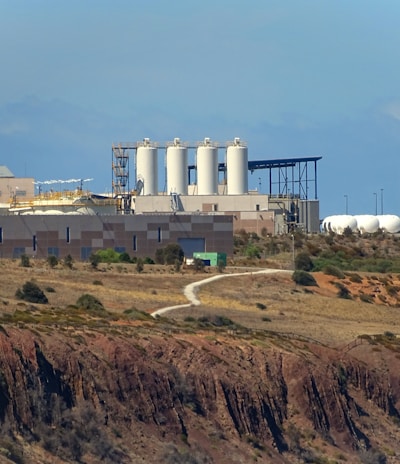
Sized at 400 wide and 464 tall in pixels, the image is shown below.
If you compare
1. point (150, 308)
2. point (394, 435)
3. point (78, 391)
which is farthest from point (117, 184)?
point (78, 391)

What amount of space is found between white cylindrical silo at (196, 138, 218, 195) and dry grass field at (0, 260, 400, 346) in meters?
36.0

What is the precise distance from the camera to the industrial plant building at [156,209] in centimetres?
11044

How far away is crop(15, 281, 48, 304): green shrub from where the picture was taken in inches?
2945

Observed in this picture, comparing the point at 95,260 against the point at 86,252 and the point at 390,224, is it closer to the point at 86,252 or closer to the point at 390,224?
the point at 86,252

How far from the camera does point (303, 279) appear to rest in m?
95.4

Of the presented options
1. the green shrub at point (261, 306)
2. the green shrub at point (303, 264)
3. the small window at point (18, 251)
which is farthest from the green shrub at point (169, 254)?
the green shrub at point (261, 306)

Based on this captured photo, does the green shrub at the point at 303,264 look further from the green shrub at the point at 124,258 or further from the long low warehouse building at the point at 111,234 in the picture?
the green shrub at the point at 124,258

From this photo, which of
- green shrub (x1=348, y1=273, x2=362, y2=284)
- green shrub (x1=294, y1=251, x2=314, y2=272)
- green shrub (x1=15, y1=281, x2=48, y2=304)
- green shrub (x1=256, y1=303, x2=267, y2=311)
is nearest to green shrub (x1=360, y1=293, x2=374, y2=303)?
green shrub (x1=348, y1=273, x2=362, y2=284)

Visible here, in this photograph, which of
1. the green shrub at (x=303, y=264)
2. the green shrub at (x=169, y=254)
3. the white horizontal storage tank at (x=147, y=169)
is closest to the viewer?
the green shrub at (x=169, y=254)

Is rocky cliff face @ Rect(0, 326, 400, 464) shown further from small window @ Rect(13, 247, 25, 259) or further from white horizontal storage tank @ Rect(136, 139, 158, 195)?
white horizontal storage tank @ Rect(136, 139, 158, 195)

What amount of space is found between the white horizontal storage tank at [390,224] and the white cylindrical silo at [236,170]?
24648mm

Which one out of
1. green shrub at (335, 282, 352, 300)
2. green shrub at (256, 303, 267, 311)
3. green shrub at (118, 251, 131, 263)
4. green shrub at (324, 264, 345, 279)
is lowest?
green shrub at (256, 303, 267, 311)

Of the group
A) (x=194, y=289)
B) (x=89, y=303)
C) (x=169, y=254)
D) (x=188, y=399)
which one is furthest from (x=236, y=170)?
(x=188, y=399)

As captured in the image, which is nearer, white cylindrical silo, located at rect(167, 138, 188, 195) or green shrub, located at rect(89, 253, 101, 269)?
green shrub, located at rect(89, 253, 101, 269)
